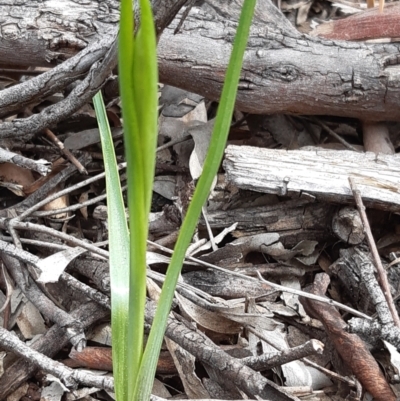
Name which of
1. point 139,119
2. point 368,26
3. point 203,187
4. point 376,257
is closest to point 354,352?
point 376,257

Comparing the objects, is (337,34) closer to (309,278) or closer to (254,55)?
(254,55)

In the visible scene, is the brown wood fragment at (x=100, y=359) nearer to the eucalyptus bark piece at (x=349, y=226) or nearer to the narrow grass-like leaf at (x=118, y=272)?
the narrow grass-like leaf at (x=118, y=272)

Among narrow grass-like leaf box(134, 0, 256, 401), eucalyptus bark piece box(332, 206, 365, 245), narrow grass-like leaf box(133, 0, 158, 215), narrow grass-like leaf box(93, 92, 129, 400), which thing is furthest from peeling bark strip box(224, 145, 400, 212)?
narrow grass-like leaf box(133, 0, 158, 215)

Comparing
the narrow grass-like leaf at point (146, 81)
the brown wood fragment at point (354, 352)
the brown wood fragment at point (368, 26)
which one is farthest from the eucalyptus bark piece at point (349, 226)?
the narrow grass-like leaf at point (146, 81)

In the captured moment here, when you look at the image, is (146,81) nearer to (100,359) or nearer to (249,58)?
(100,359)

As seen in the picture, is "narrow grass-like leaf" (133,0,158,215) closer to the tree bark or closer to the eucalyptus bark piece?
the eucalyptus bark piece

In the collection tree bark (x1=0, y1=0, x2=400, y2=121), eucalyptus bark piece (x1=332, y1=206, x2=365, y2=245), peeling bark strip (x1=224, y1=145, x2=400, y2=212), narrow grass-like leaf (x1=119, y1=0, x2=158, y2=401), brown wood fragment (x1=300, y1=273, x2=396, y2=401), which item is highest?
narrow grass-like leaf (x1=119, y1=0, x2=158, y2=401)

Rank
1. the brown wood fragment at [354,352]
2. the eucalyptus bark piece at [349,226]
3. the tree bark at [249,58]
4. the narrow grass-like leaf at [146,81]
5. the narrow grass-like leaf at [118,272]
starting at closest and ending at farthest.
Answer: the narrow grass-like leaf at [146,81], the narrow grass-like leaf at [118,272], the brown wood fragment at [354,352], the eucalyptus bark piece at [349,226], the tree bark at [249,58]

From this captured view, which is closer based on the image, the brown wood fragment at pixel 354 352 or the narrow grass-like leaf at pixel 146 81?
the narrow grass-like leaf at pixel 146 81
